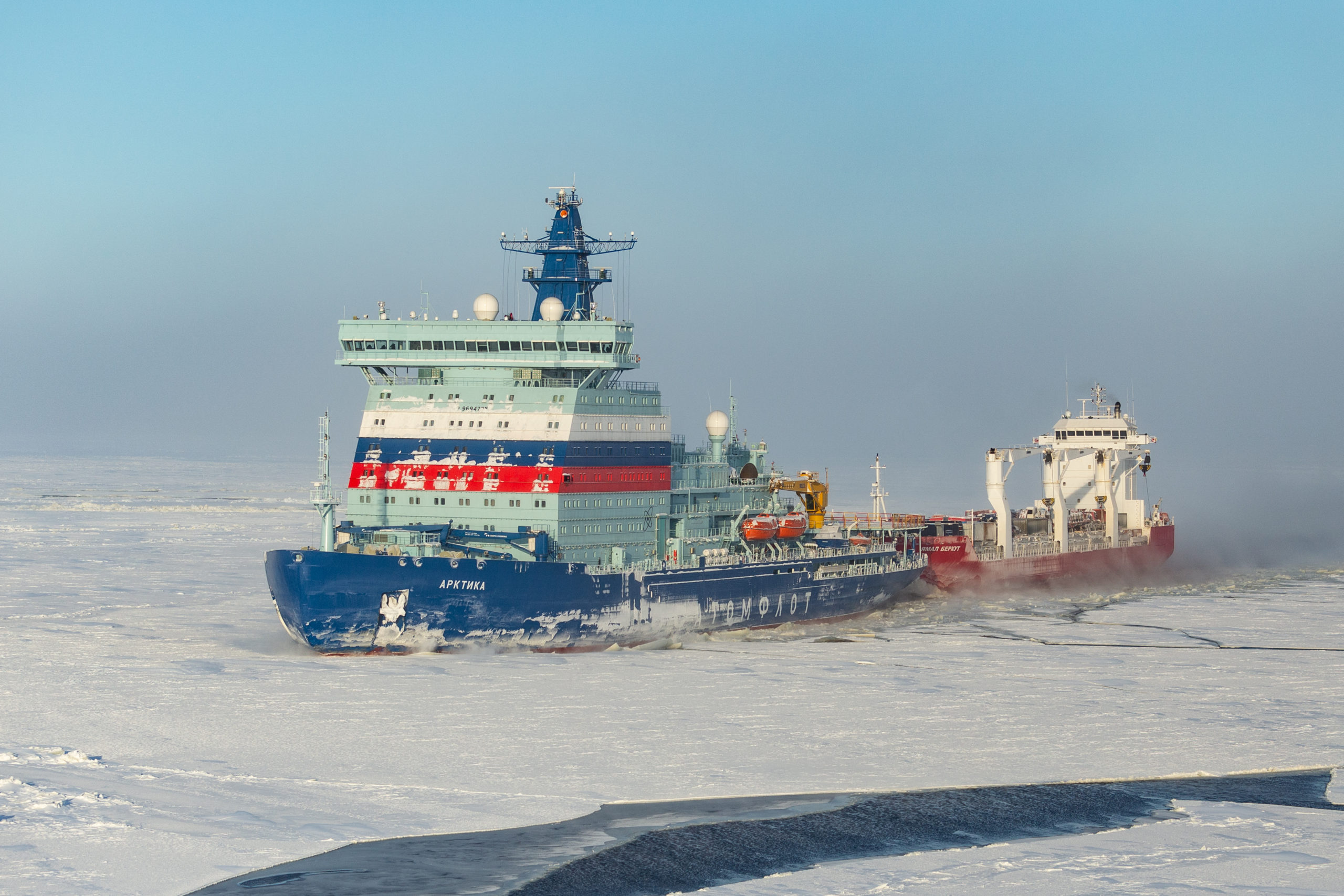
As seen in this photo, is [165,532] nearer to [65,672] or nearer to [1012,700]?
[65,672]

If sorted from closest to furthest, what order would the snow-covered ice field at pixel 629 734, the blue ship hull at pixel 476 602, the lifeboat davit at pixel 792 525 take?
the snow-covered ice field at pixel 629 734 < the blue ship hull at pixel 476 602 < the lifeboat davit at pixel 792 525

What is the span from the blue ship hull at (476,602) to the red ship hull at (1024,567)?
563 inches

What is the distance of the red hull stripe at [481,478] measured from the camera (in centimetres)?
2936

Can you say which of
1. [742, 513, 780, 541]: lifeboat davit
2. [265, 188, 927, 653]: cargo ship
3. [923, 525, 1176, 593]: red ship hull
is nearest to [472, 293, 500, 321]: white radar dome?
[265, 188, 927, 653]: cargo ship

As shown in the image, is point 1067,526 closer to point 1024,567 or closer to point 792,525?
point 1024,567

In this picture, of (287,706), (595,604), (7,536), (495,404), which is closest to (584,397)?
(495,404)

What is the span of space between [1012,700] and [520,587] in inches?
391

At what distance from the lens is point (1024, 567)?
46.9m

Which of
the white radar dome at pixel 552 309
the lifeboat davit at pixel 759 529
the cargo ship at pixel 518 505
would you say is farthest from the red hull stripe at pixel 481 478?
the lifeboat davit at pixel 759 529

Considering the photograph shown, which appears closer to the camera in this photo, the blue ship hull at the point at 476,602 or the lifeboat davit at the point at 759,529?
the blue ship hull at the point at 476,602

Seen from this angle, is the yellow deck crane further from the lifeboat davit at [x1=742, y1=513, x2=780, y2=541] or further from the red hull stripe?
the red hull stripe

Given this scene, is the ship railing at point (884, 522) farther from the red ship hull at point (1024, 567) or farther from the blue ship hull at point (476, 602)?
the blue ship hull at point (476, 602)

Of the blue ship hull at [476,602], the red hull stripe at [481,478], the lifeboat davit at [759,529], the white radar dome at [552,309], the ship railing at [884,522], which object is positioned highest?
the white radar dome at [552,309]

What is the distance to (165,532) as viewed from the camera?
57594mm
